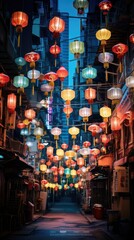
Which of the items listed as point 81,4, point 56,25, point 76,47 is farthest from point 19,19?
point 76,47

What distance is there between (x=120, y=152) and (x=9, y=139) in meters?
8.72

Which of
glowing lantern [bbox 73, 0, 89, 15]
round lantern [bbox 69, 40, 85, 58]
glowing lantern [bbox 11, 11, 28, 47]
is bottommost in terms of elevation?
round lantern [bbox 69, 40, 85, 58]

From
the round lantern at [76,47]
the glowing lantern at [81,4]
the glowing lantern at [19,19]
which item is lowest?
the round lantern at [76,47]

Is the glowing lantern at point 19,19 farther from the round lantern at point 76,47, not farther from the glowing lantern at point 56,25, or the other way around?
the round lantern at point 76,47

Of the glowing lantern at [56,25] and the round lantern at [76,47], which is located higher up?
the glowing lantern at [56,25]

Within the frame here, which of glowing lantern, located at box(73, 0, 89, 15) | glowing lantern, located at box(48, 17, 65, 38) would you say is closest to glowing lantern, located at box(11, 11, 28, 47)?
glowing lantern, located at box(48, 17, 65, 38)

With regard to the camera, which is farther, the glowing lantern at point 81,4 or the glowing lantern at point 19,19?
the glowing lantern at point 81,4

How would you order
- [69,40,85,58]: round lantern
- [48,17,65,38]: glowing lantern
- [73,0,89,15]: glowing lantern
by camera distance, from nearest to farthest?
1. [73,0,89,15]: glowing lantern
2. [48,17,65,38]: glowing lantern
3. [69,40,85,58]: round lantern

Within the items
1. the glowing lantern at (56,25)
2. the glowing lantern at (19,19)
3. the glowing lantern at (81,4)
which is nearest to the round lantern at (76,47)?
the glowing lantern at (56,25)

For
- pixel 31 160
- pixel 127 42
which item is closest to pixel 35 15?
pixel 31 160

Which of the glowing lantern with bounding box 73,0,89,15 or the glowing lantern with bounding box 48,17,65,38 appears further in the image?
the glowing lantern with bounding box 48,17,65,38

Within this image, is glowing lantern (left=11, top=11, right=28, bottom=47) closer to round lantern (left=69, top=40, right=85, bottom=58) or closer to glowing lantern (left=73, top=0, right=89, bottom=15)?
glowing lantern (left=73, top=0, right=89, bottom=15)

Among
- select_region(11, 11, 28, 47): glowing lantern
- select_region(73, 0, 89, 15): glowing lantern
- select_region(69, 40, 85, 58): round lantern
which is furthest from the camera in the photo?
select_region(69, 40, 85, 58): round lantern

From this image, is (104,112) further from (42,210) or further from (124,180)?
(42,210)
